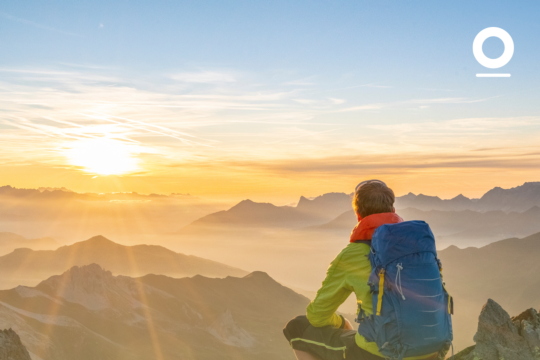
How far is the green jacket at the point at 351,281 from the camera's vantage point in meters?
6.05

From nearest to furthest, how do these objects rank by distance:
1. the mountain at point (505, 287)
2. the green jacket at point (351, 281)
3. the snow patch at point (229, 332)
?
the green jacket at point (351, 281) < the snow patch at point (229, 332) < the mountain at point (505, 287)

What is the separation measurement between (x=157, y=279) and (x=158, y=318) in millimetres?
28816

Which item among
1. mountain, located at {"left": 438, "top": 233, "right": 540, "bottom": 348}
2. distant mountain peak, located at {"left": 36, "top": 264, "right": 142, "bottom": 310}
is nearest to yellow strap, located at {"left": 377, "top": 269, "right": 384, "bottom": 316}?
distant mountain peak, located at {"left": 36, "top": 264, "right": 142, "bottom": 310}

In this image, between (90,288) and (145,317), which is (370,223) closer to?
(145,317)

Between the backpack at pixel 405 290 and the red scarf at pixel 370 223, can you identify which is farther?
the red scarf at pixel 370 223

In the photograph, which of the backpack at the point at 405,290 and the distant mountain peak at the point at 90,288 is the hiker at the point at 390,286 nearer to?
the backpack at the point at 405,290

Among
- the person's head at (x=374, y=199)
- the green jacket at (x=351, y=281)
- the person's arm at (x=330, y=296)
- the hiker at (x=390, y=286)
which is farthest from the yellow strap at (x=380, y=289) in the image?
the person's head at (x=374, y=199)

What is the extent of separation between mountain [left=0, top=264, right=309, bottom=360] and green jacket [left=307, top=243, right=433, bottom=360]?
102m

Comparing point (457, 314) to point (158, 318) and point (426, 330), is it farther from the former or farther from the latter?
point (426, 330)

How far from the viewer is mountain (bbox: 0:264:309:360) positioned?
10125cm

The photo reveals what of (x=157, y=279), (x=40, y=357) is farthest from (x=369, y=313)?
(x=157, y=279)

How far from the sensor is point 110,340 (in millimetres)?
111312

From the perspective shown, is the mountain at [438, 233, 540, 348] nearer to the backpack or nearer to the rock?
the rock

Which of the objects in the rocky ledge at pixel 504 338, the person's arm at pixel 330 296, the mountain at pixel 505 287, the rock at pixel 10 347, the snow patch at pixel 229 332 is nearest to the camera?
the person's arm at pixel 330 296
